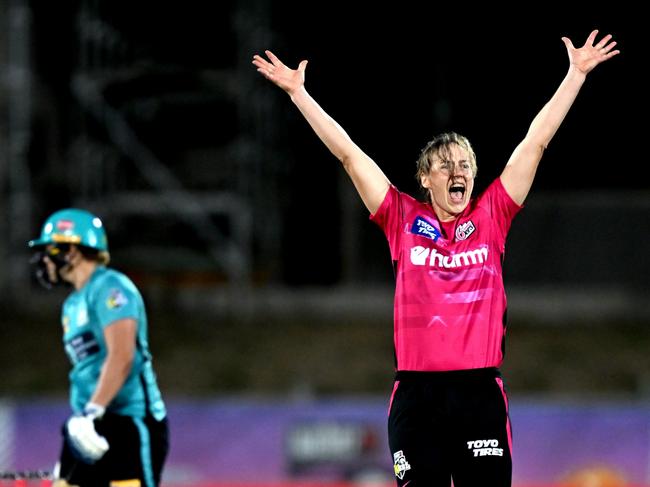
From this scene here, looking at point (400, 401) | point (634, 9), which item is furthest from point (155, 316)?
point (400, 401)

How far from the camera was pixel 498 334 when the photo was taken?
4227mm

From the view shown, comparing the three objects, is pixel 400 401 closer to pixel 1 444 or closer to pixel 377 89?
pixel 1 444

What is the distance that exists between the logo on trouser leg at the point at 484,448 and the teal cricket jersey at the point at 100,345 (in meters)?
1.76

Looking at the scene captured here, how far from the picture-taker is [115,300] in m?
5.16

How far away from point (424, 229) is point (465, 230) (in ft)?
0.51

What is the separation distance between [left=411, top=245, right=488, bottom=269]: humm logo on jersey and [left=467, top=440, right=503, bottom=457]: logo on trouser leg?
644 mm

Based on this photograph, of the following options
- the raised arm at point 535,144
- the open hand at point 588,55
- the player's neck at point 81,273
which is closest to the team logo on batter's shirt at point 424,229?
the raised arm at point 535,144

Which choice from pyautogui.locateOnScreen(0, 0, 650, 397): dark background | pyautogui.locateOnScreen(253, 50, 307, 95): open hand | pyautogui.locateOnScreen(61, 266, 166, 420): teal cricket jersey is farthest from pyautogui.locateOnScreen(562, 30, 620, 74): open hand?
pyautogui.locateOnScreen(0, 0, 650, 397): dark background

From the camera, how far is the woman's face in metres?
4.27

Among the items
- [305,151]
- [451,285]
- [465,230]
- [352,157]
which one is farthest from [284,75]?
[305,151]

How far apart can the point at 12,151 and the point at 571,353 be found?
7465 mm

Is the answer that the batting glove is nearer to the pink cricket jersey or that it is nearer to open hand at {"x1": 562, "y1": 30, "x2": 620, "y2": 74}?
the pink cricket jersey

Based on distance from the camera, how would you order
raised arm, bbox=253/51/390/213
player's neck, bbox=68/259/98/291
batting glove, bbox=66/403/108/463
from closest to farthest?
1. raised arm, bbox=253/51/390/213
2. batting glove, bbox=66/403/108/463
3. player's neck, bbox=68/259/98/291

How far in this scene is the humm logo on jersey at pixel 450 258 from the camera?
4.24m
